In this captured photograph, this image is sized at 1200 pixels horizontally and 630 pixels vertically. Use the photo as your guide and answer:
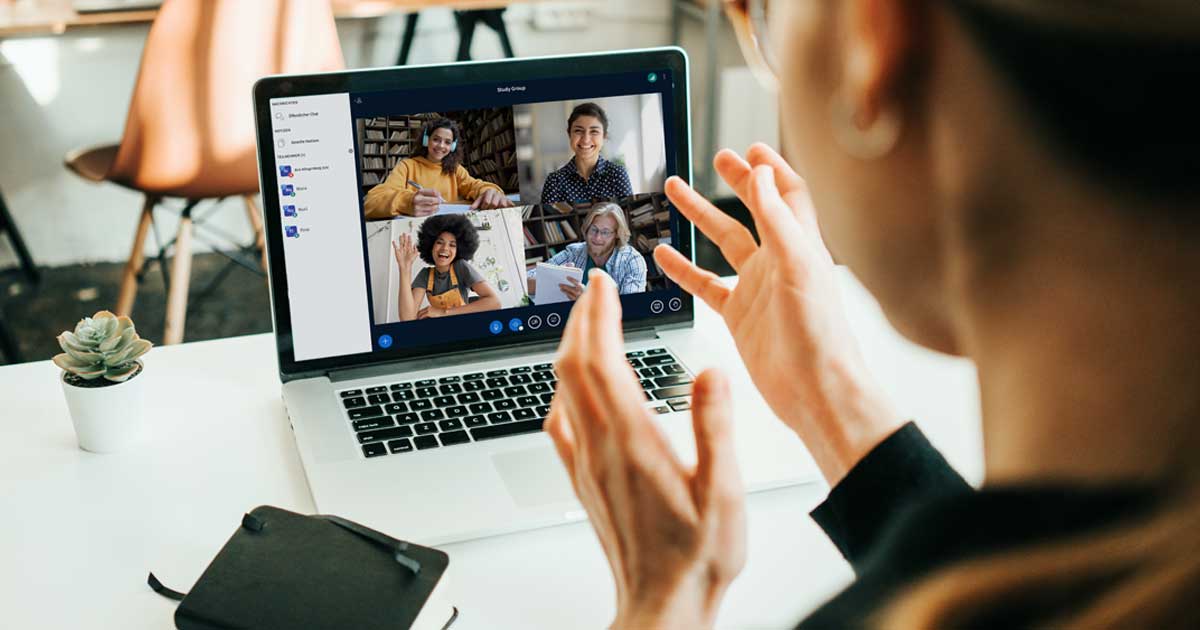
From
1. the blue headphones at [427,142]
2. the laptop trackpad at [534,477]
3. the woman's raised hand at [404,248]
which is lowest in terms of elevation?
the laptop trackpad at [534,477]

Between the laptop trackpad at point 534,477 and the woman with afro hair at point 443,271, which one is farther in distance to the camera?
the woman with afro hair at point 443,271

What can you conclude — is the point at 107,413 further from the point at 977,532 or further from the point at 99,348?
the point at 977,532

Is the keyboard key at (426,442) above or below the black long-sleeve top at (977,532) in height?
below

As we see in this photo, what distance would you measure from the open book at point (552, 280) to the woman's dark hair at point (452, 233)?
0.24ft

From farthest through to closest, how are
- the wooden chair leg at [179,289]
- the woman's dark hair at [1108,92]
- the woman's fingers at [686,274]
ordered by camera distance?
the wooden chair leg at [179,289]
the woman's fingers at [686,274]
the woman's dark hair at [1108,92]

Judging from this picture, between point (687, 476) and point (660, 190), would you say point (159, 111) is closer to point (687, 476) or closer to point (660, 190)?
point (660, 190)

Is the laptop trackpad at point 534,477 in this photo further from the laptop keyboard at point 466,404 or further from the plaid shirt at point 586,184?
the plaid shirt at point 586,184

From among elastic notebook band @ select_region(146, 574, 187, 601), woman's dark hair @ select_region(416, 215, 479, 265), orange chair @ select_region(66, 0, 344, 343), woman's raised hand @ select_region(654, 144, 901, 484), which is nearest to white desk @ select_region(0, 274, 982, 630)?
elastic notebook band @ select_region(146, 574, 187, 601)

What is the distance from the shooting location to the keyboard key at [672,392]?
3.38ft

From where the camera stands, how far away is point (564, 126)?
1.07 m

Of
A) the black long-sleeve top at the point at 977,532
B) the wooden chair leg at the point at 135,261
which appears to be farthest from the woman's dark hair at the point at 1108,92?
the wooden chair leg at the point at 135,261

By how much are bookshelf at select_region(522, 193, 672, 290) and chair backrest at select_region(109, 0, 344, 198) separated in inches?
53.6

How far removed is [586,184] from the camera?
3.53 feet

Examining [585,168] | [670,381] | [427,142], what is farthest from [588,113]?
[670,381]
